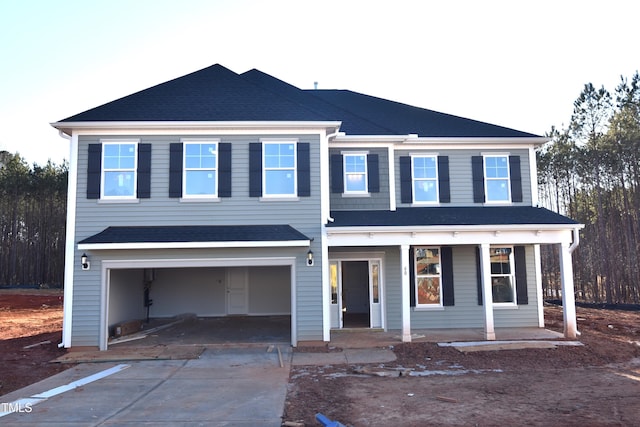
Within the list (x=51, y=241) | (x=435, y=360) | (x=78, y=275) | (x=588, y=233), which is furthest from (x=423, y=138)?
(x=51, y=241)

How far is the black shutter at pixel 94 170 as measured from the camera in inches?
429

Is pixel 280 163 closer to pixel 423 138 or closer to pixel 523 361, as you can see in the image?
pixel 423 138

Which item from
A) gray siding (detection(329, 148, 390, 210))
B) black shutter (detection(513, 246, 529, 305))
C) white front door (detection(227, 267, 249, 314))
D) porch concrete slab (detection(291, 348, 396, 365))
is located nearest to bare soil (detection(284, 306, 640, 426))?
porch concrete slab (detection(291, 348, 396, 365))

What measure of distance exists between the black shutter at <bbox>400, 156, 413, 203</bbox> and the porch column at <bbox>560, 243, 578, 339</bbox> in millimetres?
4219

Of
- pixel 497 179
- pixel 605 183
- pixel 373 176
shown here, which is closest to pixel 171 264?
pixel 373 176

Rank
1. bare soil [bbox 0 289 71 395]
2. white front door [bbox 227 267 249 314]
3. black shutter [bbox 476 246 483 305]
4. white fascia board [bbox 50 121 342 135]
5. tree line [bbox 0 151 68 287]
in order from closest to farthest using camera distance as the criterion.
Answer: bare soil [bbox 0 289 71 395]
white fascia board [bbox 50 121 342 135]
black shutter [bbox 476 246 483 305]
white front door [bbox 227 267 249 314]
tree line [bbox 0 151 68 287]

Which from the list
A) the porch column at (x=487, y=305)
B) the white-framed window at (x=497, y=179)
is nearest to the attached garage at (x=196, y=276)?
the porch column at (x=487, y=305)

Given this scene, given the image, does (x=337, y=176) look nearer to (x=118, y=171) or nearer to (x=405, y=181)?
(x=405, y=181)

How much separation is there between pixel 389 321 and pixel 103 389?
25.3 feet

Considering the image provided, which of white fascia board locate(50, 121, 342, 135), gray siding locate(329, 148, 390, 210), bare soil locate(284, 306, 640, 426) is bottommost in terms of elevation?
bare soil locate(284, 306, 640, 426)

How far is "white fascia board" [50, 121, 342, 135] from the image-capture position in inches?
429

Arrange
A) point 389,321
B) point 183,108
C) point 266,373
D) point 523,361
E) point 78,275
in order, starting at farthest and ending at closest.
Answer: point 389,321 → point 183,108 → point 78,275 → point 523,361 → point 266,373

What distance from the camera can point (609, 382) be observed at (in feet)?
25.0

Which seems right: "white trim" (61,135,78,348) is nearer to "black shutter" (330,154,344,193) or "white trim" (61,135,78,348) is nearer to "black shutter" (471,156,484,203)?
"black shutter" (330,154,344,193)
